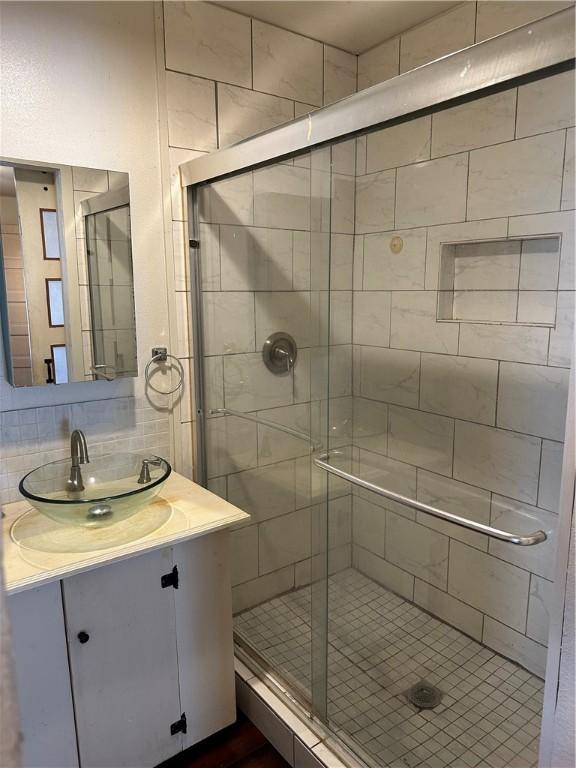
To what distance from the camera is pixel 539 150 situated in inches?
64.4

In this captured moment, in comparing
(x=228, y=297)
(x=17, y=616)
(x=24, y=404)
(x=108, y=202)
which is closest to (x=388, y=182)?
(x=228, y=297)

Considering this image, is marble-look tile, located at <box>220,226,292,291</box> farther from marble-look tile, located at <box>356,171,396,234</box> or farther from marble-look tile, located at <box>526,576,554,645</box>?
marble-look tile, located at <box>526,576,554,645</box>

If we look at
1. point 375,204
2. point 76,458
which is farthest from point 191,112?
point 76,458

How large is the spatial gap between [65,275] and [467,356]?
55.6 inches

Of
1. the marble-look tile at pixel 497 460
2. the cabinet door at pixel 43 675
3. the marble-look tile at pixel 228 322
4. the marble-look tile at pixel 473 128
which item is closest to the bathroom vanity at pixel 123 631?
the cabinet door at pixel 43 675

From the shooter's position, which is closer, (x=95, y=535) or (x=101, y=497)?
(x=95, y=535)

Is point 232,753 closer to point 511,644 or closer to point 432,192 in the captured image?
point 511,644

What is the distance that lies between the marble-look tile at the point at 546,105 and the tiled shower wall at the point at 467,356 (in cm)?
1

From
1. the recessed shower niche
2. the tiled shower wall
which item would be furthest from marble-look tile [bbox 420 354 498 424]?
the recessed shower niche

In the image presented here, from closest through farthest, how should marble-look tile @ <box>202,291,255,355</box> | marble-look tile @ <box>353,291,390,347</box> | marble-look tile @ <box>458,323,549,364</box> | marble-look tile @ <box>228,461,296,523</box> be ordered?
marble-look tile @ <box>458,323,549,364</box> → marble-look tile @ <box>202,291,255,355</box> → marble-look tile @ <box>228,461,296,523</box> → marble-look tile @ <box>353,291,390,347</box>

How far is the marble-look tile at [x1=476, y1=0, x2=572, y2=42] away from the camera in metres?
1.65

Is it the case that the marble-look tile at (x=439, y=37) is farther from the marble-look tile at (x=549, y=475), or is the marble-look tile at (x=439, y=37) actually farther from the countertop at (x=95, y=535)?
the countertop at (x=95, y=535)

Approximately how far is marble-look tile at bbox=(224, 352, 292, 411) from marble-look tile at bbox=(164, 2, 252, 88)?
1013 mm

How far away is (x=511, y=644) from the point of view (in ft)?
5.94
